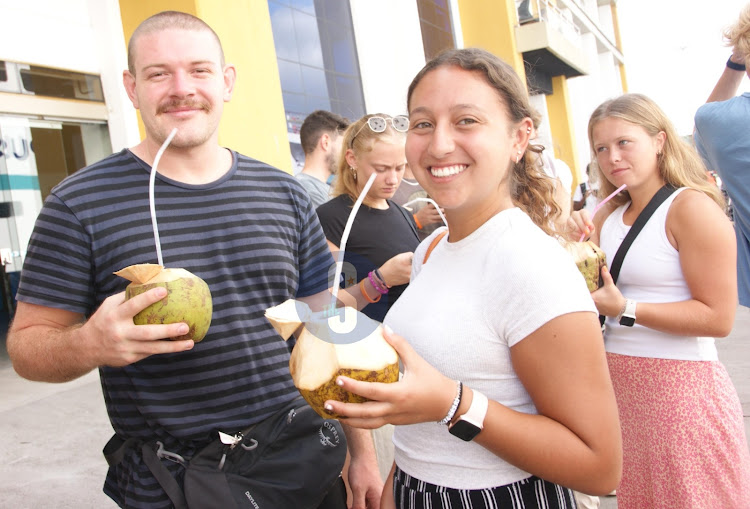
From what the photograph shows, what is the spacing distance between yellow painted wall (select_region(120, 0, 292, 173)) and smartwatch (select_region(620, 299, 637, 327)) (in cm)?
399

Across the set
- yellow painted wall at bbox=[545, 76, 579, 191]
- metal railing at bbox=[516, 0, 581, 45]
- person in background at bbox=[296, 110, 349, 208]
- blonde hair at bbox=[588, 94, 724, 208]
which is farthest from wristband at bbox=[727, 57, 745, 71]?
yellow painted wall at bbox=[545, 76, 579, 191]

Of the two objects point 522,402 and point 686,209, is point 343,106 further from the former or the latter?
point 522,402

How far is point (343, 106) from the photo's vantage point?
317 inches

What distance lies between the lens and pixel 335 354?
1.00m

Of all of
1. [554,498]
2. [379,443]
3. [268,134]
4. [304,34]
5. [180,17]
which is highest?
[304,34]

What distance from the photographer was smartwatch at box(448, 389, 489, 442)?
1.07 metres

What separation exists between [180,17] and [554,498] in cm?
167

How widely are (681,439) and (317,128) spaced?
3252mm

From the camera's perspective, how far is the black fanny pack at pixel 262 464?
147cm

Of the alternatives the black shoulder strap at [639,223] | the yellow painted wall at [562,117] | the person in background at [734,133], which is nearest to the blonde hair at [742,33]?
the person in background at [734,133]

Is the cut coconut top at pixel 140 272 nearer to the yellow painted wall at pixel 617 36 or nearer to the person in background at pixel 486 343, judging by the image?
the person in background at pixel 486 343

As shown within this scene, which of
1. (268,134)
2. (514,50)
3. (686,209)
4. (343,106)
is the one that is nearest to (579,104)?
(514,50)

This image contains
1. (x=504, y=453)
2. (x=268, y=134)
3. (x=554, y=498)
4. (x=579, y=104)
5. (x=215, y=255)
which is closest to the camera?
(x=504, y=453)

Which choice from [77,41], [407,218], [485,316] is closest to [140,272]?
[485,316]
